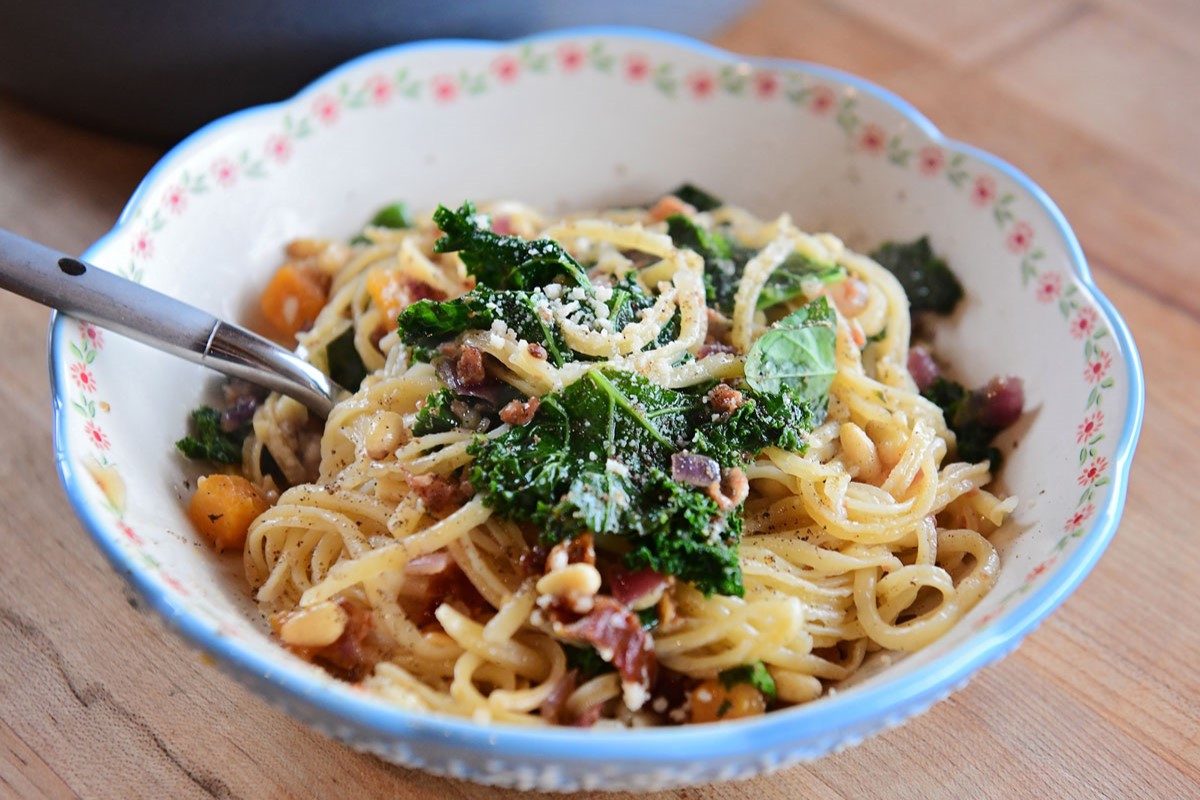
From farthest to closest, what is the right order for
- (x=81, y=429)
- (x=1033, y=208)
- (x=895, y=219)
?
(x=895, y=219) → (x=1033, y=208) → (x=81, y=429)

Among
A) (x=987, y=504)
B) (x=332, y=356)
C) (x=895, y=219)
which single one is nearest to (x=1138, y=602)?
(x=987, y=504)

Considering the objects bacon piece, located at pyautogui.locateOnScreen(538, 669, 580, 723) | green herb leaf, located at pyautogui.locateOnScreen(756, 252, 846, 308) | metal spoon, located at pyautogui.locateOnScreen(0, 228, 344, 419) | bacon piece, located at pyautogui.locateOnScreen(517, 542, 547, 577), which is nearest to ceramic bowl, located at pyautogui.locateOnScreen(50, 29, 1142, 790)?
metal spoon, located at pyautogui.locateOnScreen(0, 228, 344, 419)

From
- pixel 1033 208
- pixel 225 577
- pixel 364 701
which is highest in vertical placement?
pixel 1033 208

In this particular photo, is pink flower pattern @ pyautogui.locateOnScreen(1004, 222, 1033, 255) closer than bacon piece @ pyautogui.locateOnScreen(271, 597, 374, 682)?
No

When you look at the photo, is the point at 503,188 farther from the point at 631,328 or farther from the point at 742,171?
the point at 631,328

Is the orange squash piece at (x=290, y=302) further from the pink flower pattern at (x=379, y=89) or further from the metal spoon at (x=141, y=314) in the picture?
the pink flower pattern at (x=379, y=89)

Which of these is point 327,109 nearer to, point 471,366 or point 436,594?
point 471,366

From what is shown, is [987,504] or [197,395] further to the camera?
[197,395]

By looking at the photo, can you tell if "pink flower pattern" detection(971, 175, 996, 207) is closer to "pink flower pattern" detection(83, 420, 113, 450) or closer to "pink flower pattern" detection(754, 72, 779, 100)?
"pink flower pattern" detection(754, 72, 779, 100)
